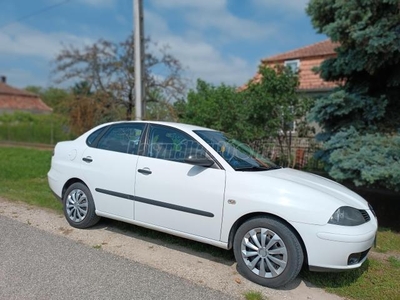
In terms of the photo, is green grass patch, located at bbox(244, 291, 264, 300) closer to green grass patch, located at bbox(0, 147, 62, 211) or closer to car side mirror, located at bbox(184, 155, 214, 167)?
car side mirror, located at bbox(184, 155, 214, 167)

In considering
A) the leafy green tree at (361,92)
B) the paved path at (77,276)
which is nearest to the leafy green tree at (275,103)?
the leafy green tree at (361,92)

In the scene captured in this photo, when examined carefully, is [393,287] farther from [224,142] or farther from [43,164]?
[43,164]

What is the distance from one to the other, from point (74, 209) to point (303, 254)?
10.4 ft

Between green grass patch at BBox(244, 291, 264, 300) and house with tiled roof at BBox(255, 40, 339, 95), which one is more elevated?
house with tiled roof at BBox(255, 40, 339, 95)

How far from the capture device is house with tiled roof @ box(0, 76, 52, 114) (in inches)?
1585

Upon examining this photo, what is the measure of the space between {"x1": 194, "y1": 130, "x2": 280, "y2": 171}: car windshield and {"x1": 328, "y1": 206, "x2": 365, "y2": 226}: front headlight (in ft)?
3.26

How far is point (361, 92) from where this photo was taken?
593 centimetres

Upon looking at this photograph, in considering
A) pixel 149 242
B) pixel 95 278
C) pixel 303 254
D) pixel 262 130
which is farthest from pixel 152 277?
pixel 262 130

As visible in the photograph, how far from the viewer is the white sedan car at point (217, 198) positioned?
298cm

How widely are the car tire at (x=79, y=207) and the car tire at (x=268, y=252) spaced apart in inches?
85.4

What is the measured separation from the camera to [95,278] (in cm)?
309

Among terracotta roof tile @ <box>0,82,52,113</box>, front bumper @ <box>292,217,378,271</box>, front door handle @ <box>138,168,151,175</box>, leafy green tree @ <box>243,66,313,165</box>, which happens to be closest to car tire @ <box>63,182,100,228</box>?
front door handle @ <box>138,168,151,175</box>

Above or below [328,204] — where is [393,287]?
below

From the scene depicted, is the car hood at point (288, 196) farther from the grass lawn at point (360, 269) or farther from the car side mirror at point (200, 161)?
the grass lawn at point (360, 269)
